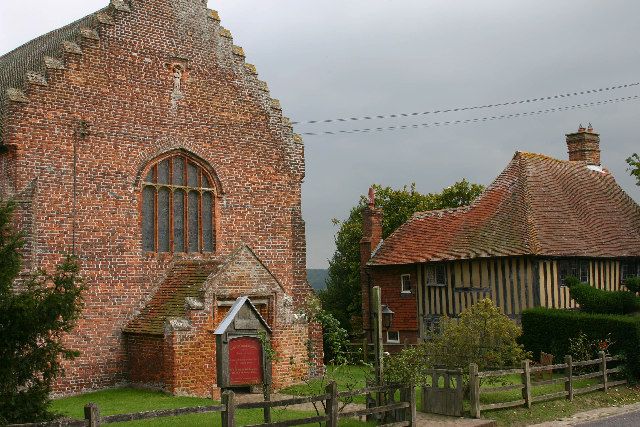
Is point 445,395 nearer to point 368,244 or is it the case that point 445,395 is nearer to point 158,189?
point 158,189

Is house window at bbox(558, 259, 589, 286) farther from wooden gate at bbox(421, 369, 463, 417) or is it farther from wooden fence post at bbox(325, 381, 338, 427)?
wooden fence post at bbox(325, 381, 338, 427)

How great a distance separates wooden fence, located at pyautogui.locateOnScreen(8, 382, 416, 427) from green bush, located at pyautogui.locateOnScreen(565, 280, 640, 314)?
11.6 metres

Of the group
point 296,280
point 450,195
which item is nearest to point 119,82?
point 296,280

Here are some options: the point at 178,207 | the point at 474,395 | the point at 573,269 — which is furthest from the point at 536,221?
the point at 178,207

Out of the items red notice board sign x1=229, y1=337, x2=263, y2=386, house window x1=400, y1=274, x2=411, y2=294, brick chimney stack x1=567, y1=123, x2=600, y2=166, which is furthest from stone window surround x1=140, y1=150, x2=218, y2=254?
brick chimney stack x1=567, y1=123, x2=600, y2=166

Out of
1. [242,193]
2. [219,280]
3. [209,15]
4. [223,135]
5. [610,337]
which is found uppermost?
[209,15]

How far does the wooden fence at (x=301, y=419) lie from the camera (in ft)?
34.2

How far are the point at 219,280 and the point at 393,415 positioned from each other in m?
6.41

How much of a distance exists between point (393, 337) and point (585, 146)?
12903mm

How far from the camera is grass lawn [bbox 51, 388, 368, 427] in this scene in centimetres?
1486

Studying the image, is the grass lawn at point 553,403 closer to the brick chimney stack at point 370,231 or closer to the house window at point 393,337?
the house window at point 393,337

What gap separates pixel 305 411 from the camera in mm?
16656

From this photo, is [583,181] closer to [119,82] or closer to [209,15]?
[209,15]

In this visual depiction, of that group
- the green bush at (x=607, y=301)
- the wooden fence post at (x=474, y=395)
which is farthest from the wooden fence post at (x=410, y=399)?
the green bush at (x=607, y=301)
